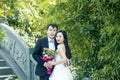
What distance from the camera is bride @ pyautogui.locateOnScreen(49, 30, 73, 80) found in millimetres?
7055

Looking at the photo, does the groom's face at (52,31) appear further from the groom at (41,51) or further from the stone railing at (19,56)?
the stone railing at (19,56)

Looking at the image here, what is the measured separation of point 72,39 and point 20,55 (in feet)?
8.88

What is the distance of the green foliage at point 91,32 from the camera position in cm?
703

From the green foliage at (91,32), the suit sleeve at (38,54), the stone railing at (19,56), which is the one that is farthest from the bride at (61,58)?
the stone railing at (19,56)

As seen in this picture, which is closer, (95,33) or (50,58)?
(50,58)

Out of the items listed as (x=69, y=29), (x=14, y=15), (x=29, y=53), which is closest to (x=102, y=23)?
(x=69, y=29)

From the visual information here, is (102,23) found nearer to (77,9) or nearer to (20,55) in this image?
(77,9)

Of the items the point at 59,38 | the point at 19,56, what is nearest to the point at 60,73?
the point at 59,38

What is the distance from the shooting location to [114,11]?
7355mm

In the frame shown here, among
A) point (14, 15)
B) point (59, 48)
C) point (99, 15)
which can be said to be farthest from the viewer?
point (14, 15)

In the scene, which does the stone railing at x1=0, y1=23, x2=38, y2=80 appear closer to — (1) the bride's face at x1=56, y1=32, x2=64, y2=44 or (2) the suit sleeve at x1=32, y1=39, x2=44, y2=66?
(2) the suit sleeve at x1=32, y1=39, x2=44, y2=66

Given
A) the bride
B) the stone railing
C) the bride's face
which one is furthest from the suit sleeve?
the stone railing

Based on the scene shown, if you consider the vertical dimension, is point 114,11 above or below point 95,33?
above

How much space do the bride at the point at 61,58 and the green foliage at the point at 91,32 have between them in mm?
600
